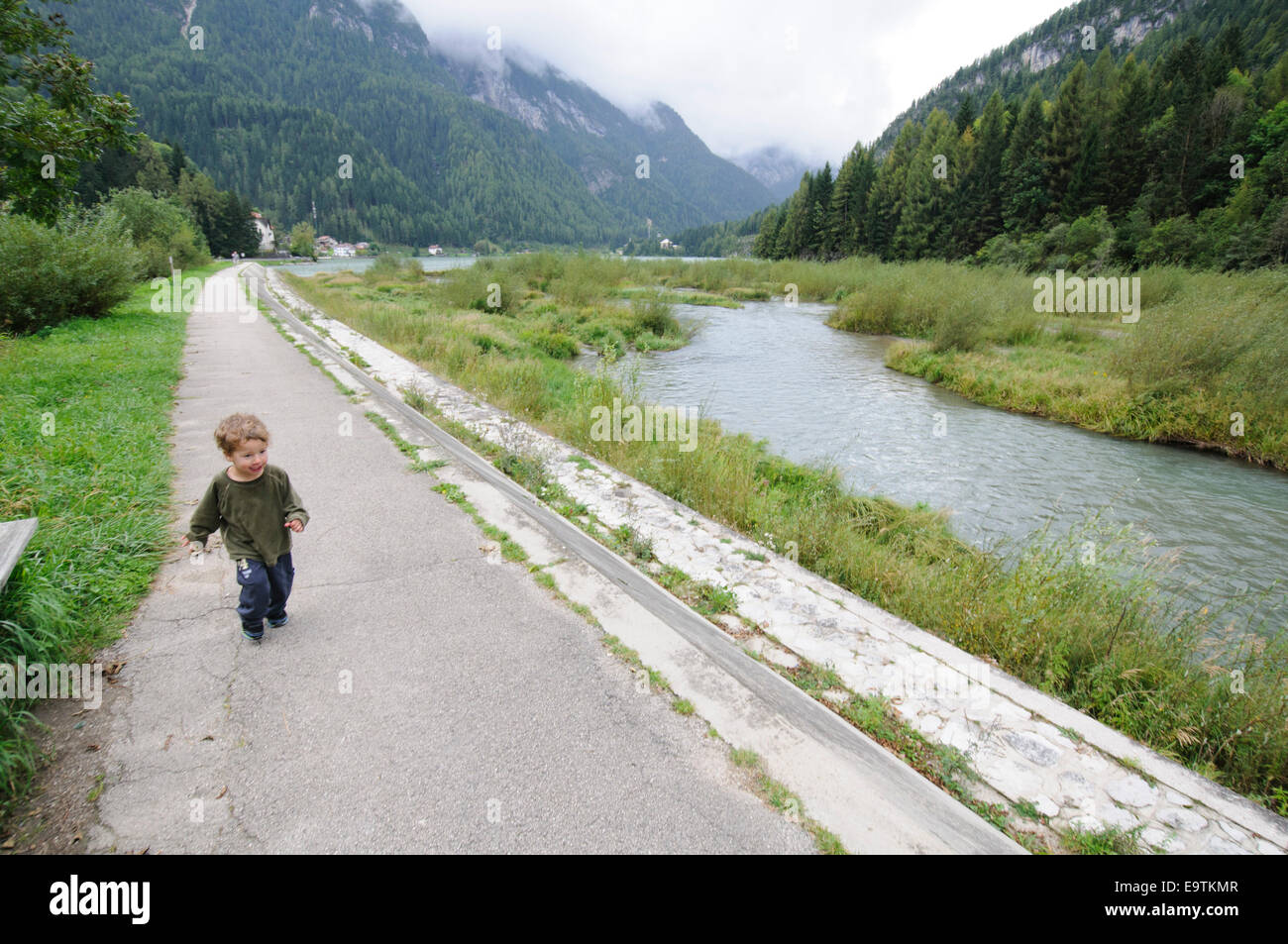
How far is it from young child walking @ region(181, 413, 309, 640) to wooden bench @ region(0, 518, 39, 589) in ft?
2.41

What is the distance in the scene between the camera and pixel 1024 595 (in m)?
4.23

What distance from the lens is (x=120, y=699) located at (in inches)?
117

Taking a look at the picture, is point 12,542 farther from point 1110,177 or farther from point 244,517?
point 1110,177

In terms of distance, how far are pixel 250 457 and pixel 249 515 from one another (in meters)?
0.38

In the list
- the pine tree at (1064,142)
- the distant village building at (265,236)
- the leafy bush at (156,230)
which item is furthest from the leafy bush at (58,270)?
the distant village building at (265,236)

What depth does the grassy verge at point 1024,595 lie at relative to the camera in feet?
10.5

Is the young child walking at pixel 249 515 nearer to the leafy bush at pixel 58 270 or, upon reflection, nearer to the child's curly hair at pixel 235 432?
the child's curly hair at pixel 235 432

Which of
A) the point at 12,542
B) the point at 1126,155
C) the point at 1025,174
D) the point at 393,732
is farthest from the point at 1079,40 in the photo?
the point at 12,542

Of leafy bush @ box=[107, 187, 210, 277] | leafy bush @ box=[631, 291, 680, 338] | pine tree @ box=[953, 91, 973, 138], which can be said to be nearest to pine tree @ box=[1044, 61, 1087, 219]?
pine tree @ box=[953, 91, 973, 138]

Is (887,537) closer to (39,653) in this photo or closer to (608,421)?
(608,421)

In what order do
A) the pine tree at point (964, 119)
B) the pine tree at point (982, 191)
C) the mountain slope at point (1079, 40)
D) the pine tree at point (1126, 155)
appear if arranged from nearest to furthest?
the pine tree at point (1126, 155) < the pine tree at point (982, 191) < the pine tree at point (964, 119) < the mountain slope at point (1079, 40)

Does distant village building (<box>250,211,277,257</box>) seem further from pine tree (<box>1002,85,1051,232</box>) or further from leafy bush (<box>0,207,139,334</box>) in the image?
pine tree (<box>1002,85,1051,232</box>)

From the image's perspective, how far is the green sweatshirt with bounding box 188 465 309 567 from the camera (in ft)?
11.2
